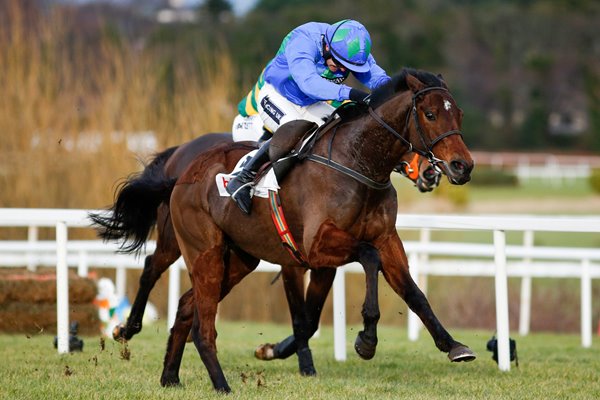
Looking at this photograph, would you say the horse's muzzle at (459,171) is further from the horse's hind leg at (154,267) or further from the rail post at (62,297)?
the rail post at (62,297)

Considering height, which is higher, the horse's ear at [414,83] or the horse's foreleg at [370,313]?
the horse's ear at [414,83]

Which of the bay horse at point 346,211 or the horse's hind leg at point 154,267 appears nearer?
the bay horse at point 346,211

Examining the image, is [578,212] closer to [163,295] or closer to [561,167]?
[561,167]

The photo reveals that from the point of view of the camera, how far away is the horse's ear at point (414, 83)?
5898mm

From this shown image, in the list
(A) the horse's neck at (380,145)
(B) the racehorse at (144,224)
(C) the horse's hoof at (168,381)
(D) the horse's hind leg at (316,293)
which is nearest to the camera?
(A) the horse's neck at (380,145)

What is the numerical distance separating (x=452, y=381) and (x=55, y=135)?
7.83 m

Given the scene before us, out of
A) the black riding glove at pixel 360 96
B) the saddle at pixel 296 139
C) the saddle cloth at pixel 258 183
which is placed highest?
the black riding glove at pixel 360 96

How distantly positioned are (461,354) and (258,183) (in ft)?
5.13

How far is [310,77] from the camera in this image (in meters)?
6.13

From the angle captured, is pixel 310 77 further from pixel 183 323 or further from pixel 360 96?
pixel 183 323

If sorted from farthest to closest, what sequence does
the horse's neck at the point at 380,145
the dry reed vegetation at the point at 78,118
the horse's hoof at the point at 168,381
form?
the dry reed vegetation at the point at 78,118 → the horse's hoof at the point at 168,381 → the horse's neck at the point at 380,145

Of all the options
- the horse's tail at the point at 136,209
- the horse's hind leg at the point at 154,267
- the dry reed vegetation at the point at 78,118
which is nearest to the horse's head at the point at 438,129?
the horse's tail at the point at 136,209

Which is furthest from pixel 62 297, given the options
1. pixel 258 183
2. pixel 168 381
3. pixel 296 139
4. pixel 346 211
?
pixel 346 211

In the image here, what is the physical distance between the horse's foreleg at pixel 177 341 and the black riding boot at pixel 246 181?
71 cm
